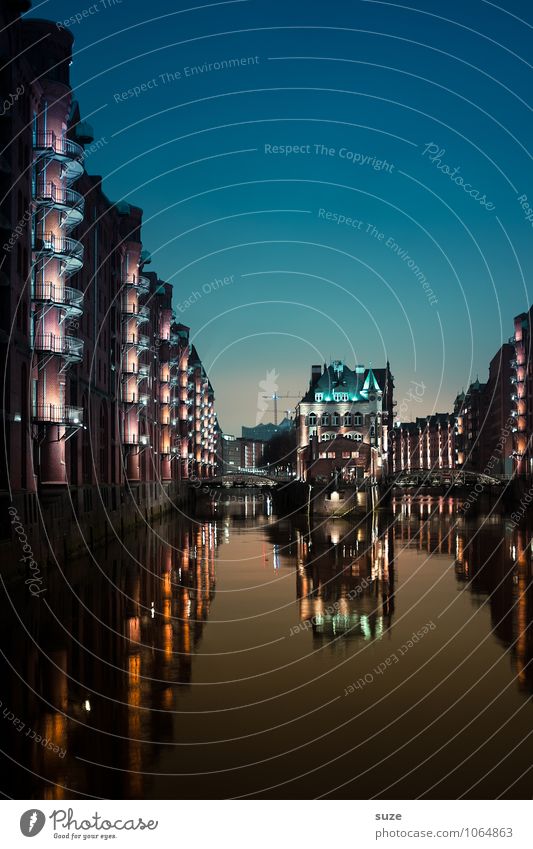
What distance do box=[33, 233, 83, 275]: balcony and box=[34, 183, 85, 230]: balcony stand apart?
1.09 m

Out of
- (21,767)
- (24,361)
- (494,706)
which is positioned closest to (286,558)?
(24,361)

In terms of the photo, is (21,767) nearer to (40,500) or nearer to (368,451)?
(40,500)

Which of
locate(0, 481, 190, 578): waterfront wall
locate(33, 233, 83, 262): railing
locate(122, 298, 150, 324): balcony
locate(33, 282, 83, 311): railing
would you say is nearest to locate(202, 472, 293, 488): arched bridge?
locate(0, 481, 190, 578): waterfront wall

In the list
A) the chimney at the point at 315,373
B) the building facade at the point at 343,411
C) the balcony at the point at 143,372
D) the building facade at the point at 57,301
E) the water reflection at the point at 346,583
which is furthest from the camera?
the chimney at the point at 315,373

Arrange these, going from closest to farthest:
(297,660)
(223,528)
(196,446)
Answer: (297,660) → (223,528) → (196,446)

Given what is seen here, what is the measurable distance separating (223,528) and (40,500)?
3799cm

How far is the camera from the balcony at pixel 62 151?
42219 millimetres

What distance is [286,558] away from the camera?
52.8m

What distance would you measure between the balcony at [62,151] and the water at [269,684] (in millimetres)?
17732

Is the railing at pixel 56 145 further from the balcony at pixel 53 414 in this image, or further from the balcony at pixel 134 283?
the balcony at pixel 134 283

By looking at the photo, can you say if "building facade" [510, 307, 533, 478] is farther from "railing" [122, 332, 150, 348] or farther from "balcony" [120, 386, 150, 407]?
"balcony" [120, 386, 150, 407]

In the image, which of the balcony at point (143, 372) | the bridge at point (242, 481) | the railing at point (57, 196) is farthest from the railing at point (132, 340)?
the bridge at point (242, 481)

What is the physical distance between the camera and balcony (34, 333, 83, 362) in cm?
4228

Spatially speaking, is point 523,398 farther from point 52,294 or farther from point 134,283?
point 52,294
